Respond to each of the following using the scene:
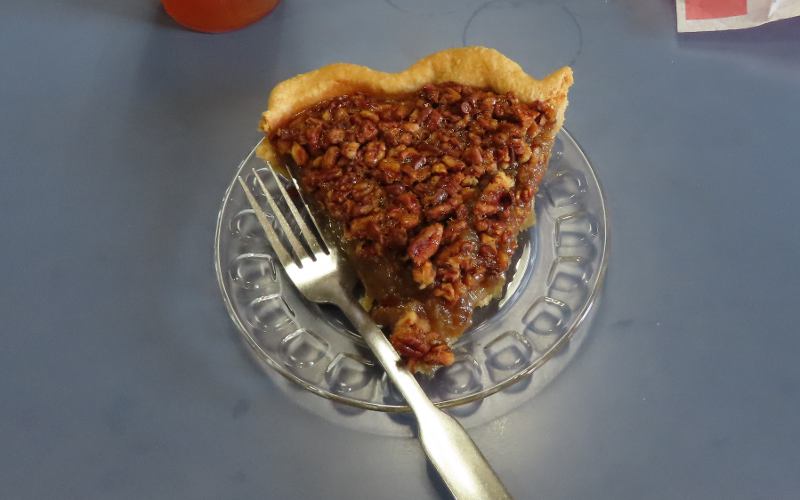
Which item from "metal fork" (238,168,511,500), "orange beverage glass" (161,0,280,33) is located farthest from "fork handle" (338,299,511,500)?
"orange beverage glass" (161,0,280,33)

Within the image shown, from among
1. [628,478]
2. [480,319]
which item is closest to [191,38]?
[480,319]

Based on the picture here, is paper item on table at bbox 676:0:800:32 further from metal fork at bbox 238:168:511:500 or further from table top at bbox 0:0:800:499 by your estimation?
metal fork at bbox 238:168:511:500

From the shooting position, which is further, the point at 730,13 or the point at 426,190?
the point at 730,13

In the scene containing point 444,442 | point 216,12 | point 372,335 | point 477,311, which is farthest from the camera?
point 216,12

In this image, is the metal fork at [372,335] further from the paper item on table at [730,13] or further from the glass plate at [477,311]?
the paper item on table at [730,13]

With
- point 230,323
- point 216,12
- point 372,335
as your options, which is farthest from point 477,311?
point 216,12

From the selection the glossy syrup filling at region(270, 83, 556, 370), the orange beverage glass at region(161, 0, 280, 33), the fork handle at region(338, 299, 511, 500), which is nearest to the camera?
the fork handle at region(338, 299, 511, 500)

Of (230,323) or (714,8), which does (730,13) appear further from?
Result: (230,323)
